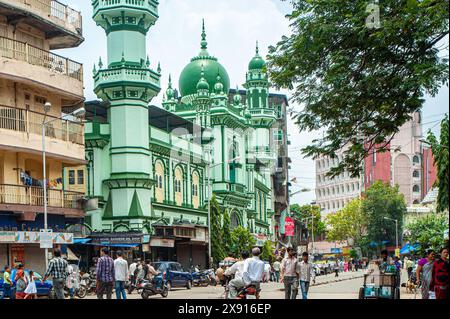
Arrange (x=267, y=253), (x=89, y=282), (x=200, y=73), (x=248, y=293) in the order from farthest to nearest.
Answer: (x=267, y=253) → (x=200, y=73) → (x=89, y=282) → (x=248, y=293)

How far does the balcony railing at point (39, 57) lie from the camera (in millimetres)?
33062

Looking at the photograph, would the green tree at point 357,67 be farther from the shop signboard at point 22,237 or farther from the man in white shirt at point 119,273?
the shop signboard at point 22,237

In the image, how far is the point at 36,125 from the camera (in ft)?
113

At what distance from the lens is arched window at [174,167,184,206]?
57312 millimetres

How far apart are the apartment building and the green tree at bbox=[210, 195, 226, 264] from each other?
20.6m

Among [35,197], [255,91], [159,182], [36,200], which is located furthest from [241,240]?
[35,197]

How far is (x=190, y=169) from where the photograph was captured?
60.4 m

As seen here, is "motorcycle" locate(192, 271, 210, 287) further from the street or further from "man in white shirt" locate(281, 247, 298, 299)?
"man in white shirt" locate(281, 247, 298, 299)

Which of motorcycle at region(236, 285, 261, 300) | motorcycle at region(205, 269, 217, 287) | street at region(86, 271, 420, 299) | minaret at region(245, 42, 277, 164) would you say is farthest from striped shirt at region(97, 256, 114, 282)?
minaret at region(245, 42, 277, 164)

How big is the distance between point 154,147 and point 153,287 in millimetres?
21108

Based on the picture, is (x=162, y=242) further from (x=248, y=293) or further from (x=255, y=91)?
(x=255, y=91)

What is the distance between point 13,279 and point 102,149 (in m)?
23.8

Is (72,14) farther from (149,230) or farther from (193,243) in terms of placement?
(193,243)

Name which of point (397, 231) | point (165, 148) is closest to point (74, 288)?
point (165, 148)
